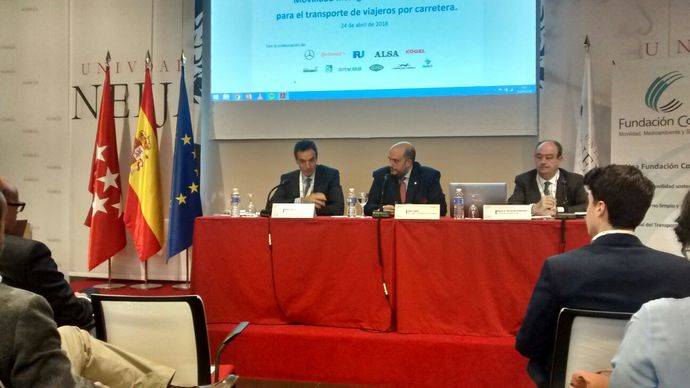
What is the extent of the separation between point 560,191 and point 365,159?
1.73m

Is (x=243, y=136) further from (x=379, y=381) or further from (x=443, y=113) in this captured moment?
(x=379, y=381)

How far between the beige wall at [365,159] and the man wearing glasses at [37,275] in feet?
10.2

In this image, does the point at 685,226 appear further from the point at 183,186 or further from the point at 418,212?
the point at 183,186

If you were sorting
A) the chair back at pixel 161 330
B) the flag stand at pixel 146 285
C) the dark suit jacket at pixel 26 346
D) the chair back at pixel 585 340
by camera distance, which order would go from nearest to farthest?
the dark suit jacket at pixel 26 346 → the chair back at pixel 585 340 → the chair back at pixel 161 330 → the flag stand at pixel 146 285

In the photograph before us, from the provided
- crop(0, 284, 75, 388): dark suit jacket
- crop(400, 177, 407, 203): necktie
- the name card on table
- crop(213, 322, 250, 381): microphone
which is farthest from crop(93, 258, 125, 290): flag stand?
crop(0, 284, 75, 388): dark suit jacket

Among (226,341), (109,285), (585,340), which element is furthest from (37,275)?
(109,285)

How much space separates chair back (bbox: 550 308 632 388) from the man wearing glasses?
5.46 ft

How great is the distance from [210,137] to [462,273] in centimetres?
301

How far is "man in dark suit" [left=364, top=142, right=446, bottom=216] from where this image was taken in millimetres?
3980

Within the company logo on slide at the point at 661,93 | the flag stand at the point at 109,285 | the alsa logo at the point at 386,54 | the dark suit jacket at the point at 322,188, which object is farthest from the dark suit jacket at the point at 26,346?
the company logo on slide at the point at 661,93

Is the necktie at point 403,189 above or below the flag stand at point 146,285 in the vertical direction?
above

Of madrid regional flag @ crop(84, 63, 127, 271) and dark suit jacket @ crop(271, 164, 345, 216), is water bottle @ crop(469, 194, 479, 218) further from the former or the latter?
madrid regional flag @ crop(84, 63, 127, 271)

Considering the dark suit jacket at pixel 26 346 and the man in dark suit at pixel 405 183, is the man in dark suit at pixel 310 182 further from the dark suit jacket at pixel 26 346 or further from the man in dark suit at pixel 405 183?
the dark suit jacket at pixel 26 346

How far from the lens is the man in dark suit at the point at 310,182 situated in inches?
166
